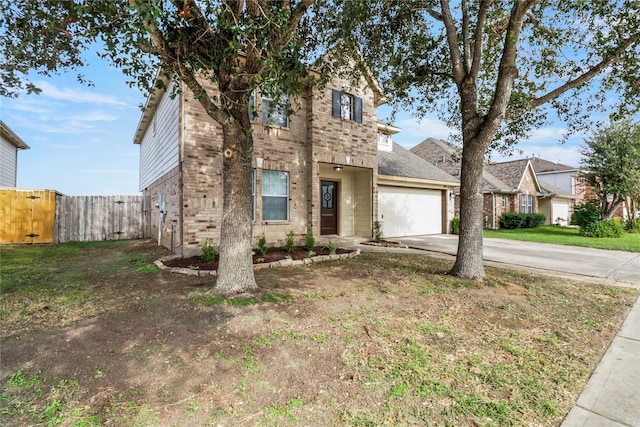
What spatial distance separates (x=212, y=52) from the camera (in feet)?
14.5

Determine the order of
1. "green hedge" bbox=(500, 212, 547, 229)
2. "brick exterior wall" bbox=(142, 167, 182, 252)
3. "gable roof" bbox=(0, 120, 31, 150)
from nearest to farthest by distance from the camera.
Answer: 1. "brick exterior wall" bbox=(142, 167, 182, 252)
2. "gable roof" bbox=(0, 120, 31, 150)
3. "green hedge" bbox=(500, 212, 547, 229)

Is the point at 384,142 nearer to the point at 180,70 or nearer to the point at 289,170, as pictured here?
the point at 289,170

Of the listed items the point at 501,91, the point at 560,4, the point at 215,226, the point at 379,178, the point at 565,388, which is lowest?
the point at 565,388

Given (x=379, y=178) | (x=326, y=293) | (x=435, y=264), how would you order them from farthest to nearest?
1. (x=379, y=178)
2. (x=435, y=264)
3. (x=326, y=293)

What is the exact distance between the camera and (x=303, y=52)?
247 inches

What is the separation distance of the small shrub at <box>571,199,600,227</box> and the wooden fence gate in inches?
1078

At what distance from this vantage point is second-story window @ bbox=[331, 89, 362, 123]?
10.8 m

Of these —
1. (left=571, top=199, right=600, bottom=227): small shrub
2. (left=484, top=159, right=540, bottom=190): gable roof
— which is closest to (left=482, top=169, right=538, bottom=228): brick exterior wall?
(left=484, top=159, right=540, bottom=190): gable roof

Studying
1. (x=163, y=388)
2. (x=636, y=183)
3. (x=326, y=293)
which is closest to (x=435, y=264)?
(x=326, y=293)

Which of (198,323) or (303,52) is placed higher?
(303,52)

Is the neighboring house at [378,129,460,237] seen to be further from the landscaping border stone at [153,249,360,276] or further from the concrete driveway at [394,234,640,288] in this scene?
the landscaping border stone at [153,249,360,276]

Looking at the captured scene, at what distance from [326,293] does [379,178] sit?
28.4ft

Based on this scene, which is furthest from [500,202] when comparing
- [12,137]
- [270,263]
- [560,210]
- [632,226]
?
[12,137]

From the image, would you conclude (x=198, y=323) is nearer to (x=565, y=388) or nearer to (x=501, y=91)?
(x=565, y=388)
